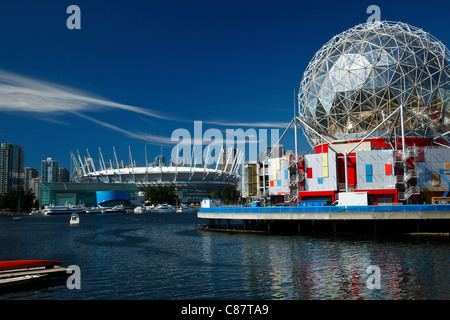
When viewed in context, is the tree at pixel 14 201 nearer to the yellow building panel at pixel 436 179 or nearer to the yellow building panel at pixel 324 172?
the yellow building panel at pixel 324 172

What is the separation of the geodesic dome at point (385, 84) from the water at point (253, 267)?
25.2 metres

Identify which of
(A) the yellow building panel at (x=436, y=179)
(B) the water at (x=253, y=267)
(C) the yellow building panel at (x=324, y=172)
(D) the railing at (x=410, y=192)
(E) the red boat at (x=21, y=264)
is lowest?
(B) the water at (x=253, y=267)

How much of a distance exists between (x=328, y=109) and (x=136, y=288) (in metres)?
52.2

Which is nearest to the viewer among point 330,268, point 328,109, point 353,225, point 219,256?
point 330,268

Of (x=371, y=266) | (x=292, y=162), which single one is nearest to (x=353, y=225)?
(x=292, y=162)

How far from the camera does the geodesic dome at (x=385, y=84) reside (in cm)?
6278

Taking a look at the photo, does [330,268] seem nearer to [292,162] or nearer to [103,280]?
[103,280]

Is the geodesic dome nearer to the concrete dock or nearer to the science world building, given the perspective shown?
the science world building

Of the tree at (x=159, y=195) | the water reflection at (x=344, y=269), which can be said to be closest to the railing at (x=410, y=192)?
the water reflection at (x=344, y=269)

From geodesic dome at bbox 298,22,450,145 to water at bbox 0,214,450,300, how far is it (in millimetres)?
25191

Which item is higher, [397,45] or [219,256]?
[397,45]

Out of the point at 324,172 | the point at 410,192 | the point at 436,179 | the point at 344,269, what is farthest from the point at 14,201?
the point at 344,269

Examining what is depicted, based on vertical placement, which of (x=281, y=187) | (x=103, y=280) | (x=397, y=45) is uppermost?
(x=397, y=45)

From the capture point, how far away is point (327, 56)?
231ft
